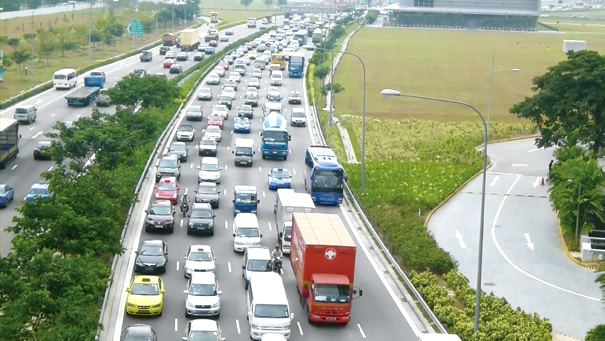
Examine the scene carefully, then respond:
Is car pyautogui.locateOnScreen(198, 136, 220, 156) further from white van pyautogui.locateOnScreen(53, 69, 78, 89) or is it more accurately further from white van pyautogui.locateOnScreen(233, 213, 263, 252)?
white van pyautogui.locateOnScreen(53, 69, 78, 89)

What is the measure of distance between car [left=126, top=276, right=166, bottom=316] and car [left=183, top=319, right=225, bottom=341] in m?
3.97

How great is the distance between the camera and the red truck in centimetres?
4000

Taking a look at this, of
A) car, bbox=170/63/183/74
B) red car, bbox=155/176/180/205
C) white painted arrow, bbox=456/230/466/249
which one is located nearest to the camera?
white painted arrow, bbox=456/230/466/249

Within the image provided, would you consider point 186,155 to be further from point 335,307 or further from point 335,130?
point 335,307

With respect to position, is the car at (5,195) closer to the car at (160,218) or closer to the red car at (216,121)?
the car at (160,218)

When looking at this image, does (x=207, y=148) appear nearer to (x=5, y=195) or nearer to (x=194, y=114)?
(x=194, y=114)

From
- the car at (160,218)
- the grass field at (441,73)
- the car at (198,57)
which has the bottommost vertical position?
the grass field at (441,73)

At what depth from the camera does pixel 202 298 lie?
4066cm

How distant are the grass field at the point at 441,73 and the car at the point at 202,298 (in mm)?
60891

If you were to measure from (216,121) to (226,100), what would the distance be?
470 inches

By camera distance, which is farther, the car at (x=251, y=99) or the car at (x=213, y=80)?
the car at (x=213, y=80)

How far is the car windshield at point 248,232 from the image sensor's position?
50.7m

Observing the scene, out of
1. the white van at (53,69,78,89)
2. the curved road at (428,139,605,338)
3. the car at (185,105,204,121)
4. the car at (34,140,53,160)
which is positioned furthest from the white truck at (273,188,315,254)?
the white van at (53,69,78,89)

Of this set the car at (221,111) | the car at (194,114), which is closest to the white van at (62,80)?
the car at (221,111)
